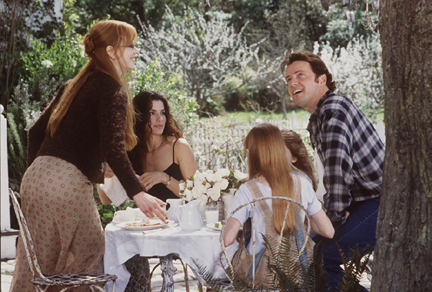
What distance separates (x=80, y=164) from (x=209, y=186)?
77 centimetres

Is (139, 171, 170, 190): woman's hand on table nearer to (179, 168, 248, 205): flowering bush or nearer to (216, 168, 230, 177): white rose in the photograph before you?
(179, 168, 248, 205): flowering bush

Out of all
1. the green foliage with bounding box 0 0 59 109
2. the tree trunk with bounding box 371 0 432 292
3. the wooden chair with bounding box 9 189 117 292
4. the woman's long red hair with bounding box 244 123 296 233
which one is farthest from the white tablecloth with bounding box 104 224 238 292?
the green foliage with bounding box 0 0 59 109

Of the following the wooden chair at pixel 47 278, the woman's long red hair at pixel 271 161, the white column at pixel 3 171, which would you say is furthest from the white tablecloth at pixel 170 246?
the white column at pixel 3 171

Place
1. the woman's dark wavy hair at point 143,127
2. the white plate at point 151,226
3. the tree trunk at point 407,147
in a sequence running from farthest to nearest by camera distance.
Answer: the woman's dark wavy hair at point 143,127
the white plate at point 151,226
the tree trunk at point 407,147

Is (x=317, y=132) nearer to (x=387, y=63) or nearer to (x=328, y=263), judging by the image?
(x=328, y=263)

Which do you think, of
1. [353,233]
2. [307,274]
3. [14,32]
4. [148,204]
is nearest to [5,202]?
[14,32]

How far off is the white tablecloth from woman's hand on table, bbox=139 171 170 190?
895 millimetres

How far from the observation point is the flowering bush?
2938mm

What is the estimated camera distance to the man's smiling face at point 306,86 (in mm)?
2969

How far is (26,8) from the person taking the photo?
7562mm

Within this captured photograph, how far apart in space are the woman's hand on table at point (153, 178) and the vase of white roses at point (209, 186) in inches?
24.3

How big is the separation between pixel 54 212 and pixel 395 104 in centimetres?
169

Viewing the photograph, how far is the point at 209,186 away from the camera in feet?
9.73

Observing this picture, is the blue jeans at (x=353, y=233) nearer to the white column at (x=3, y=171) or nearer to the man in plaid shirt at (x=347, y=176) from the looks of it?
the man in plaid shirt at (x=347, y=176)
